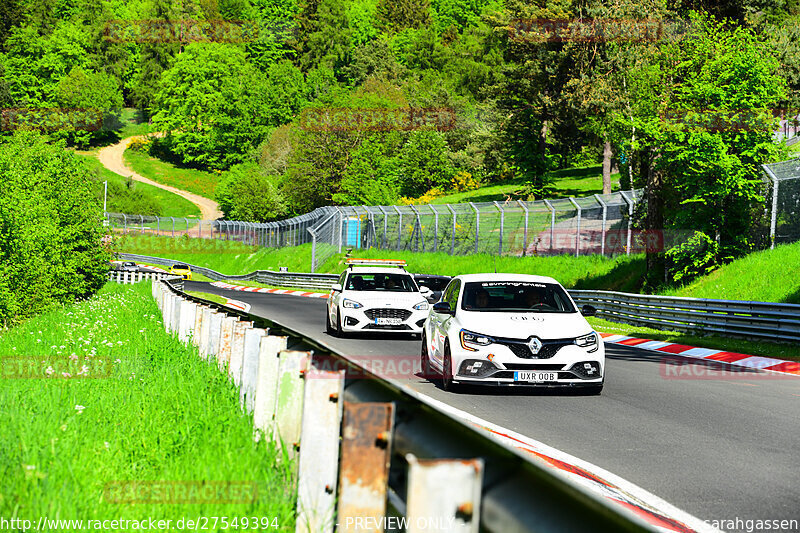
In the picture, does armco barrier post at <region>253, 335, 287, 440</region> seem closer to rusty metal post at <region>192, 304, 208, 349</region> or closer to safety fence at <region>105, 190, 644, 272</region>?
rusty metal post at <region>192, 304, 208, 349</region>

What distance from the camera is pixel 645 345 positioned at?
2016 centimetres

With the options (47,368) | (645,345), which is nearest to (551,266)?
(645,345)

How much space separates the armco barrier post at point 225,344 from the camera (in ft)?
27.5

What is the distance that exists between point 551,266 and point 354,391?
115 feet

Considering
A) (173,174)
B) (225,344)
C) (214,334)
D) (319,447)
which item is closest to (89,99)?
(173,174)

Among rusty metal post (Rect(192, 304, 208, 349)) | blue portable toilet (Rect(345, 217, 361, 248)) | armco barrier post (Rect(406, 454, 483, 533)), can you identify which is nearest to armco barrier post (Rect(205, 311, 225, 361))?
rusty metal post (Rect(192, 304, 208, 349))

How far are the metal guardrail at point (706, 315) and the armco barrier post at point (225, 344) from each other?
13342mm

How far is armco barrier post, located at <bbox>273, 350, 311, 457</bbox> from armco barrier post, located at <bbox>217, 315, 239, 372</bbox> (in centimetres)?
353

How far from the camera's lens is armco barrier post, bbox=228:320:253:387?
7211mm

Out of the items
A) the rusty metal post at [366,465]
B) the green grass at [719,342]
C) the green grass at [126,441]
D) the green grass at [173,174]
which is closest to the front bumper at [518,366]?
the green grass at [126,441]

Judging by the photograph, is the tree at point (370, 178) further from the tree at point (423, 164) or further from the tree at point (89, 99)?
the tree at point (89, 99)

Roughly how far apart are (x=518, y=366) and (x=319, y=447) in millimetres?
7537

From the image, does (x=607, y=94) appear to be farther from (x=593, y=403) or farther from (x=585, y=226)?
(x=593, y=403)

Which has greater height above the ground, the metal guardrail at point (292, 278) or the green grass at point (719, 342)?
the green grass at point (719, 342)
